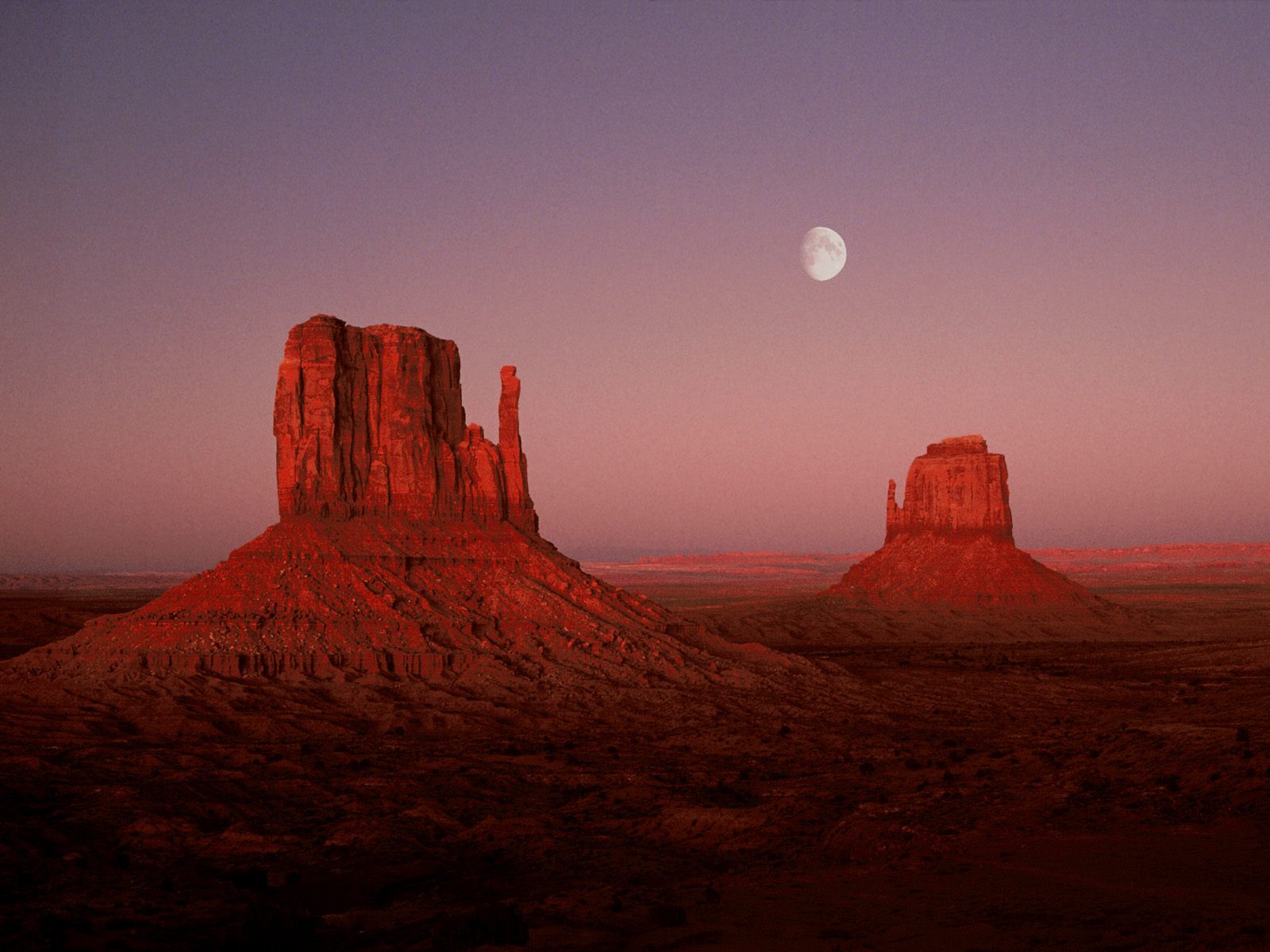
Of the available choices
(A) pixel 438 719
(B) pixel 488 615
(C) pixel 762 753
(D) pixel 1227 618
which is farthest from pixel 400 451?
(D) pixel 1227 618

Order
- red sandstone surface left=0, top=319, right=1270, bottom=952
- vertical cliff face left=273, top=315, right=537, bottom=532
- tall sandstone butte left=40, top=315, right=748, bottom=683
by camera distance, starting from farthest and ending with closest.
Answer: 1. vertical cliff face left=273, top=315, right=537, bottom=532
2. tall sandstone butte left=40, top=315, right=748, bottom=683
3. red sandstone surface left=0, top=319, right=1270, bottom=952

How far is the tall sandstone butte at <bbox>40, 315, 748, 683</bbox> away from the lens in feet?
144

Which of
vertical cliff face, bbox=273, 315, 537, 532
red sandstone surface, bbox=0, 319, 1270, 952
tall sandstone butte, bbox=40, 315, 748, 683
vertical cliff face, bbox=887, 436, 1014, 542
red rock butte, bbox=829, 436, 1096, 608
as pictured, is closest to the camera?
red sandstone surface, bbox=0, 319, 1270, 952

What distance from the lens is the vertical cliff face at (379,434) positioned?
4984 cm

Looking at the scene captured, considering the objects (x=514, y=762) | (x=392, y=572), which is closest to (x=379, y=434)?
(x=392, y=572)

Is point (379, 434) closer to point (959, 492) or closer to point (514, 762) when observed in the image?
point (514, 762)

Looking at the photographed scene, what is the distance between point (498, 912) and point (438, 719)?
25483mm

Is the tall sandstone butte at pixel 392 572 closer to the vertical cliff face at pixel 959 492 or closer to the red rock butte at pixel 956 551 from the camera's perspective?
the red rock butte at pixel 956 551

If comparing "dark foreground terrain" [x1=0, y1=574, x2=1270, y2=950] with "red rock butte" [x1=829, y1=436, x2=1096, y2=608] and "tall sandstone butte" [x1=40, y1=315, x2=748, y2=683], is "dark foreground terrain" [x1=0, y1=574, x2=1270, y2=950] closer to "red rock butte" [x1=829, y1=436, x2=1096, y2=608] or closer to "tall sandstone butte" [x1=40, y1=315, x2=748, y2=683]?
"tall sandstone butte" [x1=40, y1=315, x2=748, y2=683]

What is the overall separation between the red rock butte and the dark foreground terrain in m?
64.8

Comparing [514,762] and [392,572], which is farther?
[392,572]

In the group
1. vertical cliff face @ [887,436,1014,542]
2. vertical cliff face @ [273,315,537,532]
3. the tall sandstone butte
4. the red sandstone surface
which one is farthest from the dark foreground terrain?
vertical cliff face @ [887,436,1014,542]

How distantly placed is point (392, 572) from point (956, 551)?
272ft

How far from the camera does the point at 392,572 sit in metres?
48.9
